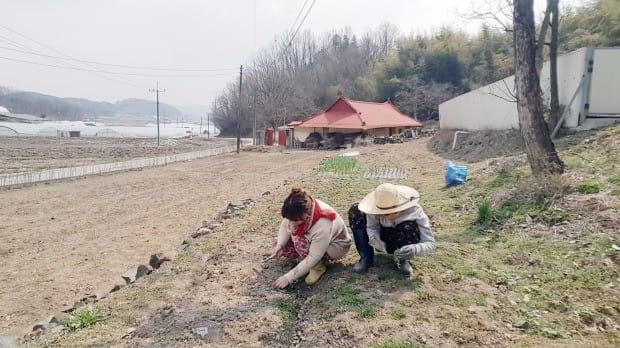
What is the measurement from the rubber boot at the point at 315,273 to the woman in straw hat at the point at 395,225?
30cm

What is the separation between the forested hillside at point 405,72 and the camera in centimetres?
2747

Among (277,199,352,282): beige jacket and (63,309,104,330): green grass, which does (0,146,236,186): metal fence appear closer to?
(63,309,104,330): green grass

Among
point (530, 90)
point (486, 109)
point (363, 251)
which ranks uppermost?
point (486, 109)

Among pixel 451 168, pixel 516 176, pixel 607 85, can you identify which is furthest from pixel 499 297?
pixel 607 85

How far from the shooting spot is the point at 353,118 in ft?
101

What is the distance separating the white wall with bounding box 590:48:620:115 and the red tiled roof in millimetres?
20606

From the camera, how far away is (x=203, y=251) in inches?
203

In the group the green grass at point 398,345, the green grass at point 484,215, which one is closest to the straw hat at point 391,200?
the green grass at point 398,345

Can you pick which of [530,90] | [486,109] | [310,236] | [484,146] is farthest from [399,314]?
[486,109]

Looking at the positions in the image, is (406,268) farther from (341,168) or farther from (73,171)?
(73,171)

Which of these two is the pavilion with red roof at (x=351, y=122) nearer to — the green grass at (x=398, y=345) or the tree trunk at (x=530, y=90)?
the tree trunk at (x=530, y=90)

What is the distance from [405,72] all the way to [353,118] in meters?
15.5

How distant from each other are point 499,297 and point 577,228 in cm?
174

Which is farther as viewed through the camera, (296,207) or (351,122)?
(351,122)
